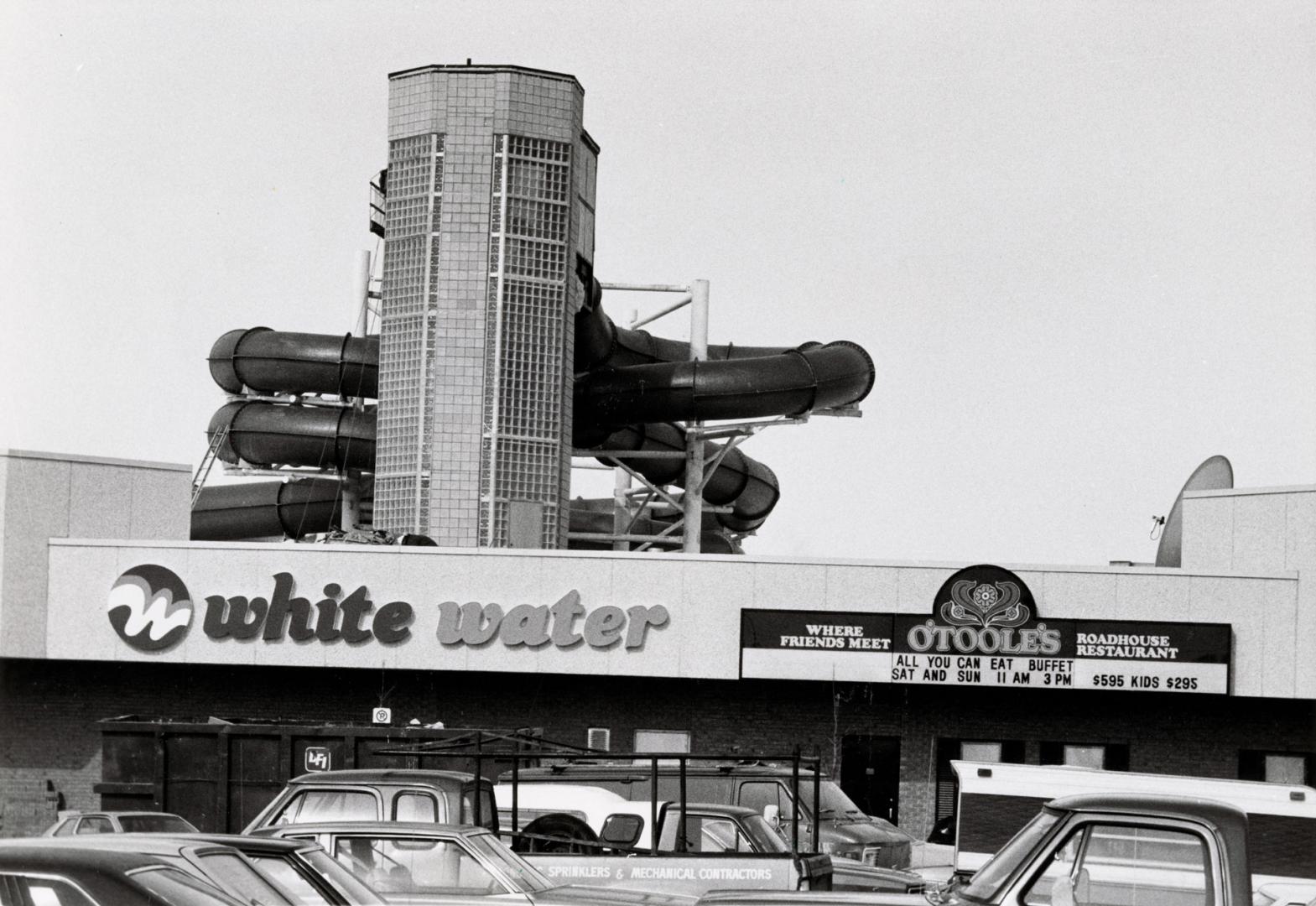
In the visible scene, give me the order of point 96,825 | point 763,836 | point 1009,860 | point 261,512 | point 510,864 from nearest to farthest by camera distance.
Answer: point 1009,860, point 510,864, point 763,836, point 96,825, point 261,512

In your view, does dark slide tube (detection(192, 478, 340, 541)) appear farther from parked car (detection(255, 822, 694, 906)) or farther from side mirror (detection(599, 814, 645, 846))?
parked car (detection(255, 822, 694, 906))

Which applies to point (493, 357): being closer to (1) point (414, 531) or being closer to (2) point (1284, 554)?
(1) point (414, 531)

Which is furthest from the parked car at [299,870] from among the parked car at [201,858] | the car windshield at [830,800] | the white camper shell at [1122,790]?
the car windshield at [830,800]

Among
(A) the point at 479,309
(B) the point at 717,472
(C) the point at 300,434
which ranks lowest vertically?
(B) the point at 717,472

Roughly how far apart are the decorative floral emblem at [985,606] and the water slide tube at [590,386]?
287 inches

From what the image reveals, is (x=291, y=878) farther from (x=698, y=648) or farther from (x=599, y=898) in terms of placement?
(x=698, y=648)

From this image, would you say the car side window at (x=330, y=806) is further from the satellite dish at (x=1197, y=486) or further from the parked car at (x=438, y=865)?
the satellite dish at (x=1197, y=486)

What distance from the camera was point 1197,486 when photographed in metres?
33.2

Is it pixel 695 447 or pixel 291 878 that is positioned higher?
pixel 695 447

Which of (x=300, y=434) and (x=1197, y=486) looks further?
(x=300, y=434)

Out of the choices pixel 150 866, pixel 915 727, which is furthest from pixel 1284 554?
pixel 150 866

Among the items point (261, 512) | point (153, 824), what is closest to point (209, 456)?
point (261, 512)

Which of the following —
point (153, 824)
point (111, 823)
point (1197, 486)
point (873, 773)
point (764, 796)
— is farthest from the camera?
point (1197, 486)

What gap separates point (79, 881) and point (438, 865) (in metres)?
4.21
